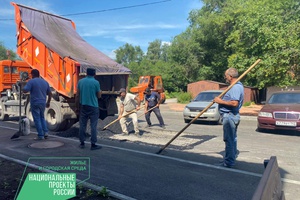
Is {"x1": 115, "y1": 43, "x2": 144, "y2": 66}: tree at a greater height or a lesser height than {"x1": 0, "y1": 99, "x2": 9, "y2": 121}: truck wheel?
greater

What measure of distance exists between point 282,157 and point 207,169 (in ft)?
7.55

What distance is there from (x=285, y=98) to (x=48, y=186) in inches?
375

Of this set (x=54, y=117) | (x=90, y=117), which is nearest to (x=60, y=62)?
(x=54, y=117)

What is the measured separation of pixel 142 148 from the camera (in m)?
6.66

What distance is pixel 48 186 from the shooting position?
3.79 meters

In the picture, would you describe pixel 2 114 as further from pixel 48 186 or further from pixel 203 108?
pixel 48 186

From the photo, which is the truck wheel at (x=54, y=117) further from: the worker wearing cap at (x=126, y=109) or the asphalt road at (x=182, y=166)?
the worker wearing cap at (x=126, y=109)

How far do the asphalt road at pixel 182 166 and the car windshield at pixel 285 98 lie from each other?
8.06 ft

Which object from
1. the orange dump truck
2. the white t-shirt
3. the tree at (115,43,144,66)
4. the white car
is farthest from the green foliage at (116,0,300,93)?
the tree at (115,43,144,66)

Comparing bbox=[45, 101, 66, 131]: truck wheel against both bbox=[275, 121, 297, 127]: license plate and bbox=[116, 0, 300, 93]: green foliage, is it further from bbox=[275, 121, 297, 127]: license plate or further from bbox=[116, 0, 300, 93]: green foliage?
bbox=[116, 0, 300, 93]: green foliage

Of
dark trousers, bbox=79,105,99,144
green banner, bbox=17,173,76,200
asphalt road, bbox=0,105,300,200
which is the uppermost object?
dark trousers, bbox=79,105,99,144

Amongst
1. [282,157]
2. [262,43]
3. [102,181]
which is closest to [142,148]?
[102,181]

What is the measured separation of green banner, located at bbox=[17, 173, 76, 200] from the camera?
348 centimetres

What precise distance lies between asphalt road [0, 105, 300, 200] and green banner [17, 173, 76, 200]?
42 cm
